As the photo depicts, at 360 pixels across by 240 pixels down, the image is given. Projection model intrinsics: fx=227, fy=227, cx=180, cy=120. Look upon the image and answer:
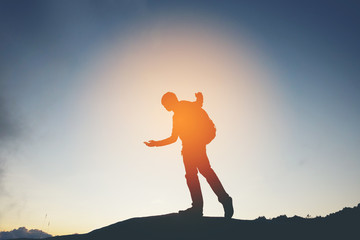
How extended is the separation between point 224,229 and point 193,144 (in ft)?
7.07

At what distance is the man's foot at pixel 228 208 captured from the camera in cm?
554

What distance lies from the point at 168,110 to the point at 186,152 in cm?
126

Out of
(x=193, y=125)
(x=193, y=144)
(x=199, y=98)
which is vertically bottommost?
(x=193, y=144)

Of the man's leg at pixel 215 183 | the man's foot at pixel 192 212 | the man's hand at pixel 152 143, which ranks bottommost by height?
the man's foot at pixel 192 212

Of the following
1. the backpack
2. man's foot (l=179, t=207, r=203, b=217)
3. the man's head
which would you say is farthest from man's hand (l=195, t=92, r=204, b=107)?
man's foot (l=179, t=207, r=203, b=217)

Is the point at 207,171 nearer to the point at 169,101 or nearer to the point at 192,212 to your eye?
the point at 192,212

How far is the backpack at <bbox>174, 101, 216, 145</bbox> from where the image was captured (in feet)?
19.9

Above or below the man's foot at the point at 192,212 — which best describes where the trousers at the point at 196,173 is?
above

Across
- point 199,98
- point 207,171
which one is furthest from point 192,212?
point 199,98

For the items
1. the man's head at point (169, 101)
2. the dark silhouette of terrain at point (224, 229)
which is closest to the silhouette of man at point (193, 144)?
the man's head at point (169, 101)

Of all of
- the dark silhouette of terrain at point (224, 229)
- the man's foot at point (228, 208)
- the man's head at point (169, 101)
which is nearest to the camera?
the dark silhouette of terrain at point (224, 229)

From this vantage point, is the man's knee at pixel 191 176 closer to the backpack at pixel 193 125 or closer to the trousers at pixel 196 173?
the trousers at pixel 196 173

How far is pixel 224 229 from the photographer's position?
472cm

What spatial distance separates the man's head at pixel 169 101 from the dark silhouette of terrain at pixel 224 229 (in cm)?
282
